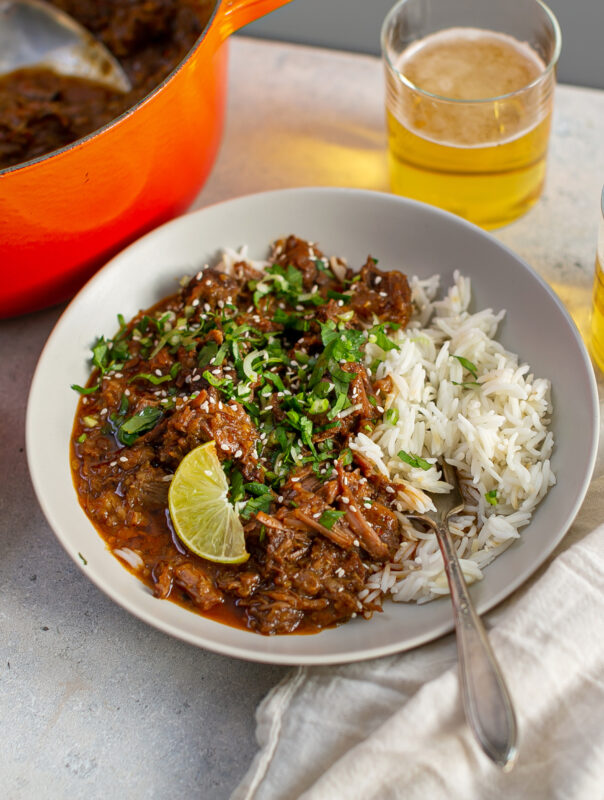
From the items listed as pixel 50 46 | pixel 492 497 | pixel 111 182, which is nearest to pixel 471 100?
pixel 111 182

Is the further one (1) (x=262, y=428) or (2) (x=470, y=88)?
(2) (x=470, y=88)

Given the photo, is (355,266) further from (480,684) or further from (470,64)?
(480,684)

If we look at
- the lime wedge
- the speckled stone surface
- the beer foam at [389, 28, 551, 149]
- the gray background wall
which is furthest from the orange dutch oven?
the gray background wall

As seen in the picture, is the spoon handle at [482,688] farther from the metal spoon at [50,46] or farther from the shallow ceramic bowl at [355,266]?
the metal spoon at [50,46]

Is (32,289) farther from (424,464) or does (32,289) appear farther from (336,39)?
(336,39)

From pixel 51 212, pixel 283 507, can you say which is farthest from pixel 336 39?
pixel 283 507

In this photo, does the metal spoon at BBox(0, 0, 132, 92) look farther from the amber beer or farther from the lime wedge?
the lime wedge
